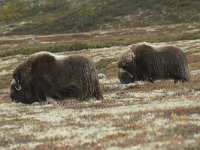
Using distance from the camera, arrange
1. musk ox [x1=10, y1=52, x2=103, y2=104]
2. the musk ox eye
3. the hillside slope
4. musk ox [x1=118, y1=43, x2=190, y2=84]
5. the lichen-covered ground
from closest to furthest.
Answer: the lichen-covered ground < musk ox [x1=10, y1=52, x2=103, y2=104] < the musk ox eye < musk ox [x1=118, y1=43, x2=190, y2=84] < the hillside slope

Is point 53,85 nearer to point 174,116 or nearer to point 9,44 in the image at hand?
point 174,116

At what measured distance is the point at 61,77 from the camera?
87.4 ft

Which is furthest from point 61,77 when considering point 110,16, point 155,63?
point 110,16

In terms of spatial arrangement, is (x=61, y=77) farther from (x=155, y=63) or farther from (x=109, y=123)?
(x=109, y=123)

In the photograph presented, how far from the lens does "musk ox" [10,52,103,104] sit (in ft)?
87.2

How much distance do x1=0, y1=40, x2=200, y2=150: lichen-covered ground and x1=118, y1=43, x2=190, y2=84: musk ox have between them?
2.81 metres

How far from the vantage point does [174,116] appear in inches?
698

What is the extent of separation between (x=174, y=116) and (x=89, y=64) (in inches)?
381

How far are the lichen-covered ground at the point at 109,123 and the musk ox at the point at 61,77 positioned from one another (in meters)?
0.58

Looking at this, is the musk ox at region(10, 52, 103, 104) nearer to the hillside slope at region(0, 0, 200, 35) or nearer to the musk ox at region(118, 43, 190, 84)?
the musk ox at region(118, 43, 190, 84)

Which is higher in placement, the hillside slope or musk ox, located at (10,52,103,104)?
musk ox, located at (10,52,103,104)

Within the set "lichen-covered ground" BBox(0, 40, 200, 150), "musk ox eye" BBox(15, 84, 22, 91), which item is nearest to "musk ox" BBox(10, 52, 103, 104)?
"lichen-covered ground" BBox(0, 40, 200, 150)

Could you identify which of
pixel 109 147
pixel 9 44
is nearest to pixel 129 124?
pixel 109 147

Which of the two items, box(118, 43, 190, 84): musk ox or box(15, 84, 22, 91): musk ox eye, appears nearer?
box(15, 84, 22, 91): musk ox eye
